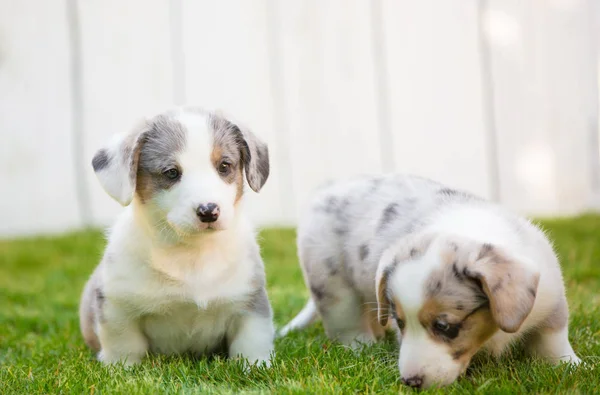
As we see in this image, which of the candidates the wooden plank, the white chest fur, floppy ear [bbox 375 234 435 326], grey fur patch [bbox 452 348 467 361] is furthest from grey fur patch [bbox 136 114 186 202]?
the wooden plank

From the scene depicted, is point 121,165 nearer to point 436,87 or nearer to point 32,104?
point 32,104

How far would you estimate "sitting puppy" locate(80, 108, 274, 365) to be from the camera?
356 cm

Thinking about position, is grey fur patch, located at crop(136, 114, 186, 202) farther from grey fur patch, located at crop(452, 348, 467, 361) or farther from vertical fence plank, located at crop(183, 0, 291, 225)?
vertical fence plank, located at crop(183, 0, 291, 225)

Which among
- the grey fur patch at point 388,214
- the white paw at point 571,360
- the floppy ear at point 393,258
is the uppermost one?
the grey fur patch at point 388,214

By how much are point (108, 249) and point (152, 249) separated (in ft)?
1.04

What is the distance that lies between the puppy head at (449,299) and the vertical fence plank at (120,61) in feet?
23.0

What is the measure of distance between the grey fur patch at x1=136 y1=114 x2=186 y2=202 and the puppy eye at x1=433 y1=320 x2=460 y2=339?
1.28m

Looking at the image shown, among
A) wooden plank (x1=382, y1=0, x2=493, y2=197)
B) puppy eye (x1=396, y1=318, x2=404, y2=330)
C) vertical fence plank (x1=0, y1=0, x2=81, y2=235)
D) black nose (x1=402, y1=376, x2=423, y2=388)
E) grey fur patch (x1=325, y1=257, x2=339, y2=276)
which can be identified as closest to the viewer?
black nose (x1=402, y1=376, x2=423, y2=388)

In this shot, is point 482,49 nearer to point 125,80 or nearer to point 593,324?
point 125,80

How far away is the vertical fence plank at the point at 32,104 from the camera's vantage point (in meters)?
9.65

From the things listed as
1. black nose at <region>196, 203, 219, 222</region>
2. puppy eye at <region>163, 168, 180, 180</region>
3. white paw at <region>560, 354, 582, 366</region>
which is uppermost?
puppy eye at <region>163, 168, 180, 180</region>

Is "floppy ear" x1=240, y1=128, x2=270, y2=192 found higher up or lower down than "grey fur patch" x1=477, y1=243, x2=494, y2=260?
higher up

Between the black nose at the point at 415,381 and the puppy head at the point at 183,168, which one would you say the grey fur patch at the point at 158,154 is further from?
the black nose at the point at 415,381

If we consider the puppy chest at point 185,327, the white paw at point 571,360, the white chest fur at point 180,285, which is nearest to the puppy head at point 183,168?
the white chest fur at point 180,285
